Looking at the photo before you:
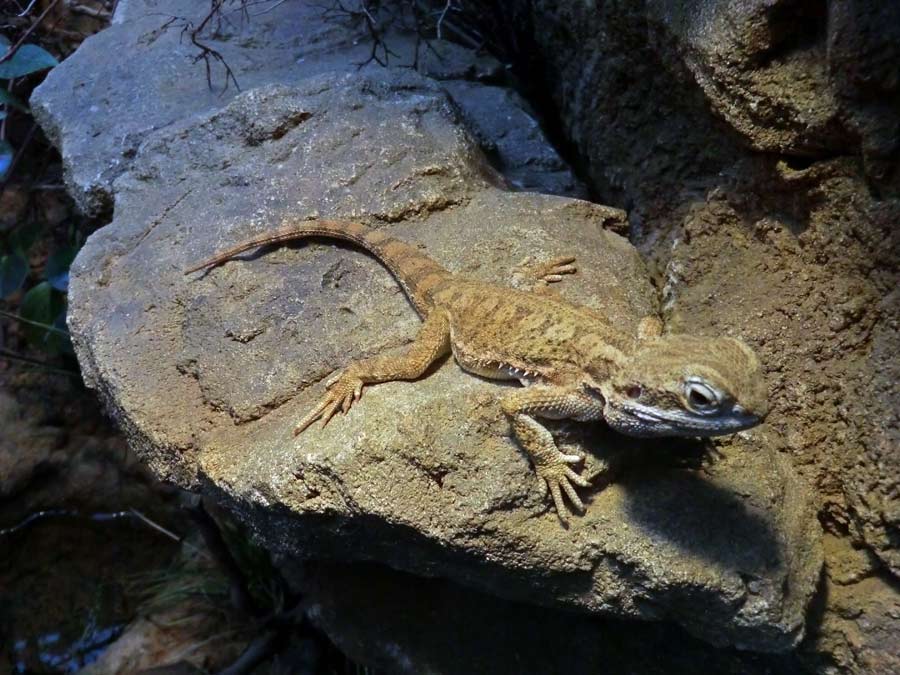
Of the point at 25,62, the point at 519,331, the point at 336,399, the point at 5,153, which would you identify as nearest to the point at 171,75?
the point at 25,62

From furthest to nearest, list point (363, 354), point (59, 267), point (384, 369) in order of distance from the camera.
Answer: point (59, 267)
point (363, 354)
point (384, 369)

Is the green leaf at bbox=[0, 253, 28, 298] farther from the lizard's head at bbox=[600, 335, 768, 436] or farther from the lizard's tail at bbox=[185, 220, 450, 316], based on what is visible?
the lizard's head at bbox=[600, 335, 768, 436]

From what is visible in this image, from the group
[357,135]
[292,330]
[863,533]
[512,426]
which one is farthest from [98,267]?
[863,533]

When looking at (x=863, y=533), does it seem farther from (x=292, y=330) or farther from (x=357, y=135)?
(x=357, y=135)

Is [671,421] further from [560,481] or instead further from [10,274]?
[10,274]

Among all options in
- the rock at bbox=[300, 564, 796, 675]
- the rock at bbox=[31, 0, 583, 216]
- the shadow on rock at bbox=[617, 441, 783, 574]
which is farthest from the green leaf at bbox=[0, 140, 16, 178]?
the shadow on rock at bbox=[617, 441, 783, 574]

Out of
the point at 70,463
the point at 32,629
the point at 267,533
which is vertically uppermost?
the point at 267,533

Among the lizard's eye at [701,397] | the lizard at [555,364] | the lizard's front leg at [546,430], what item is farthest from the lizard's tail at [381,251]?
the lizard's eye at [701,397]
